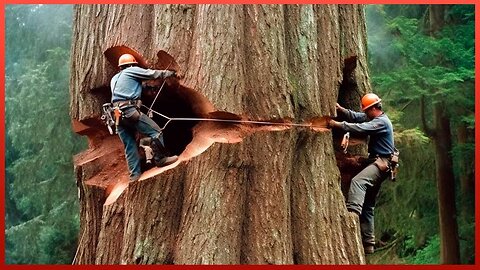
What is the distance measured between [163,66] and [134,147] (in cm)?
75

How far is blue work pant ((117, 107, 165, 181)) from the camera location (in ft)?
16.3

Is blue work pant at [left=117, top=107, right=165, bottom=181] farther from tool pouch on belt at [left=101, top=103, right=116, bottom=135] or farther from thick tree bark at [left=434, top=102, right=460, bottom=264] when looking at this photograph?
thick tree bark at [left=434, top=102, right=460, bottom=264]

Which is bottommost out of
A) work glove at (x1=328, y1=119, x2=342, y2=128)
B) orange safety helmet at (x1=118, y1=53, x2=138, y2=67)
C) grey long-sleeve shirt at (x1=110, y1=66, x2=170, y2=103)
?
work glove at (x1=328, y1=119, x2=342, y2=128)

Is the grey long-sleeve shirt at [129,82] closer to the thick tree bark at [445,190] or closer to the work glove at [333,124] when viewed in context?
the work glove at [333,124]

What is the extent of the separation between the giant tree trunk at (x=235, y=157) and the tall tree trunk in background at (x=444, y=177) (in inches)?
264

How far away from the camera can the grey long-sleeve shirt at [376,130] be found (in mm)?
5496

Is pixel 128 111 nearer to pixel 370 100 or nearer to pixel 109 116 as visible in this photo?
pixel 109 116

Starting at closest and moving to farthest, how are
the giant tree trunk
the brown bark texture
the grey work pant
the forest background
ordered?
the giant tree trunk → the grey work pant → the forest background → the brown bark texture

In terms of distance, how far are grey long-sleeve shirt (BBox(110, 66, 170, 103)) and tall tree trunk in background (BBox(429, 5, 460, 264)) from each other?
758 cm

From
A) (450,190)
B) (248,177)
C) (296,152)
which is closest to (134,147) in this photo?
(248,177)

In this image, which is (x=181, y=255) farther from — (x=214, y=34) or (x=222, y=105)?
(x=214, y=34)

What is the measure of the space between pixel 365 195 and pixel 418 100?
260 inches


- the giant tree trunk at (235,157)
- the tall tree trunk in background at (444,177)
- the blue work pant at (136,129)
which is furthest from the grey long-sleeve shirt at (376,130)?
the tall tree trunk in background at (444,177)

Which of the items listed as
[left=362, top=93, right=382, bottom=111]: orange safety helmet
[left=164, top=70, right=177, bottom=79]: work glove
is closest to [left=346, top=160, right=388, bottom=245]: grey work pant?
[left=362, top=93, right=382, bottom=111]: orange safety helmet
